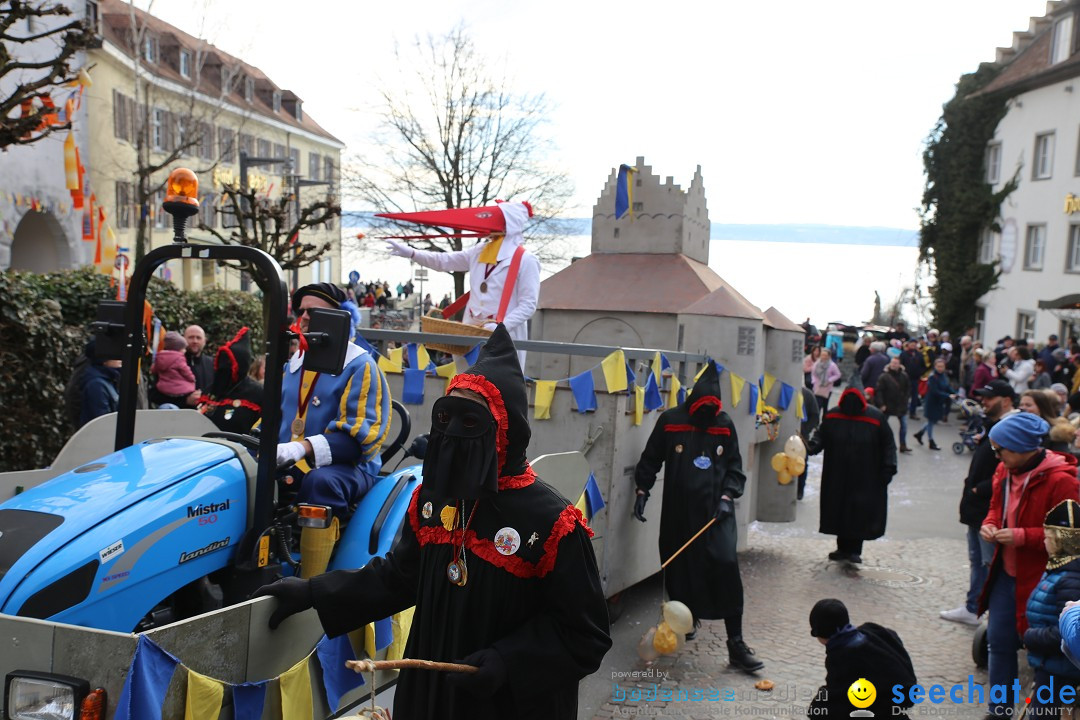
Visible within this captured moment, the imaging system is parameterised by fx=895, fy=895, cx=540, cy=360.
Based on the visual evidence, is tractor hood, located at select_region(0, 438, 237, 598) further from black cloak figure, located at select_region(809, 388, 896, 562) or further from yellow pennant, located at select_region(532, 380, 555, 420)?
black cloak figure, located at select_region(809, 388, 896, 562)

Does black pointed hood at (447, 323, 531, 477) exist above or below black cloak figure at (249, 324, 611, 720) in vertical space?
above

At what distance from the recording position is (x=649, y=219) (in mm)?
11117

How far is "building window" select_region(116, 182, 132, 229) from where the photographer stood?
30956 mm

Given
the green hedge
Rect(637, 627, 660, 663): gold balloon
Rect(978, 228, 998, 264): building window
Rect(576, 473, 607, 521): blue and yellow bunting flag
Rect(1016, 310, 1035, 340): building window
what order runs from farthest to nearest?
Rect(978, 228, 998, 264): building window → Rect(1016, 310, 1035, 340): building window → the green hedge → Rect(637, 627, 660, 663): gold balloon → Rect(576, 473, 607, 521): blue and yellow bunting flag

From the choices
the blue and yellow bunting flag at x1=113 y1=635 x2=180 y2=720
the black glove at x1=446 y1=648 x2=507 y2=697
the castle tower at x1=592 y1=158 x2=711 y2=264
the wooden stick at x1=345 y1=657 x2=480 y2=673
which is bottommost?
the blue and yellow bunting flag at x1=113 y1=635 x2=180 y2=720

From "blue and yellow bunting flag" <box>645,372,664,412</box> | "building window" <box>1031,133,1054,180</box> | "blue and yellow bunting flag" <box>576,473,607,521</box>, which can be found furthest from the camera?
"building window" <box>1031,133,1054,180</box>

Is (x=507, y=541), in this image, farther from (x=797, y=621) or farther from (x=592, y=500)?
(x=797, y=621)

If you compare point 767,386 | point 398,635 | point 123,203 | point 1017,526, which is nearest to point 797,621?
point 1017,526

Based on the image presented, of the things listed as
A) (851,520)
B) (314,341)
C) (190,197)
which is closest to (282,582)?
(314,341)

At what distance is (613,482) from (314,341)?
364 cm

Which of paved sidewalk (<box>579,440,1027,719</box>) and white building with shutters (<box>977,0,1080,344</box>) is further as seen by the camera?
white building with shutters (<box>977,0,1080,344</box>)

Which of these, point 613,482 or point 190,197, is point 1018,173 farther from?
point 190,197

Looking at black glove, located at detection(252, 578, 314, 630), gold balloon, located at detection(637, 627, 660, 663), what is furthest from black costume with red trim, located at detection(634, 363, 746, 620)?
black glove, located at detection(252, 578, 314, 630)

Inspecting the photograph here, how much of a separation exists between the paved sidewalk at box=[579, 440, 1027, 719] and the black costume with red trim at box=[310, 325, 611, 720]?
3.01 meters
